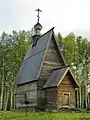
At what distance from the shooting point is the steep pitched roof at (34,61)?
3068cm

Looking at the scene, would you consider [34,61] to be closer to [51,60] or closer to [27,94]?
[51,60]

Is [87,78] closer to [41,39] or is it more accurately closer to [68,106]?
[41,39]

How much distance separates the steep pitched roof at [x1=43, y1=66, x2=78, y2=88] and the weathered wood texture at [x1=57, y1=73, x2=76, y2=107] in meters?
0.75

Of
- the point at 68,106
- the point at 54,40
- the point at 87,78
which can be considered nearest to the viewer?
the point at 68,106

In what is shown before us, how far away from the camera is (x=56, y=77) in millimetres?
27859

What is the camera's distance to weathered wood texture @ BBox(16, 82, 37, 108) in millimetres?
30322

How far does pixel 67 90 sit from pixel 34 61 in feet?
20.9

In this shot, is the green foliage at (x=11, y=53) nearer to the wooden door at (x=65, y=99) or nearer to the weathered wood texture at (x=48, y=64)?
the weathered wood texture at (x=48, y=64)

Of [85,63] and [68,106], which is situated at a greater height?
[85,63]

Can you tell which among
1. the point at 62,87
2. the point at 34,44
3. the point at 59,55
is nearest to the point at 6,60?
the point at 34,44

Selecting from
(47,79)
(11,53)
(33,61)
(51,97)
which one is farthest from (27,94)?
(11,53)

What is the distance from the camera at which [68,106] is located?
27859 mm

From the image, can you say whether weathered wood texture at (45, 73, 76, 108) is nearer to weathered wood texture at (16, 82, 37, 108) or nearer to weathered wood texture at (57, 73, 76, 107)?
weathered wood texture at (57, 73, 76, 107)

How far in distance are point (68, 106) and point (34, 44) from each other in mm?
11306
